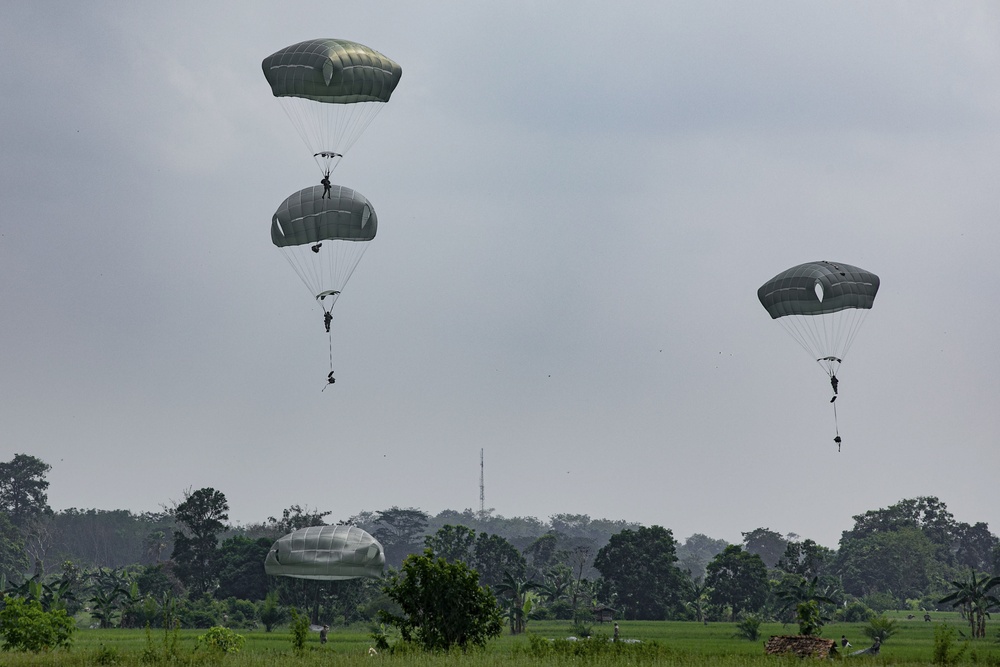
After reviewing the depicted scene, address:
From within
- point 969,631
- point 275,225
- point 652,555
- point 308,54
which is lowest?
point 969,631


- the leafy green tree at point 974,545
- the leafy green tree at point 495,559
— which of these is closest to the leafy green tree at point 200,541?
the leafy green tree at point 495,559

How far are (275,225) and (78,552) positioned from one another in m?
164

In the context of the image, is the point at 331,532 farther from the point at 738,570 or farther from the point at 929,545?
the point at 929,545

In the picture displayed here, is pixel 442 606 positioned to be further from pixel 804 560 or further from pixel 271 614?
pixel 804 560

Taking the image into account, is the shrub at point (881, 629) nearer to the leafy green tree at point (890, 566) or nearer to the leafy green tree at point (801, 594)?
the leafy green tree at point (801, 594)

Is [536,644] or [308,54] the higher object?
[308,54]

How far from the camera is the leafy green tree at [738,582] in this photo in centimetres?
9381

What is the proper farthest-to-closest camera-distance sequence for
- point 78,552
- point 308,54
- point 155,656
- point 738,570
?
point 78,552, point 738,570, point 308,54, point 155,656

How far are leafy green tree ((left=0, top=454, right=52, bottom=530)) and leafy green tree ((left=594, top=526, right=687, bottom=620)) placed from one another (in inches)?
4331

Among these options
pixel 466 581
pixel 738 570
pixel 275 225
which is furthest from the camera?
pixel 738 570

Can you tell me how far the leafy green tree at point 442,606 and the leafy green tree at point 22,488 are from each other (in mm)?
154142

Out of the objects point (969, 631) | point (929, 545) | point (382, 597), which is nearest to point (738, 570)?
point (969, 631)

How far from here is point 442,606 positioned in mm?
32219

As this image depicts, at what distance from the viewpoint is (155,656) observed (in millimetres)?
30375
